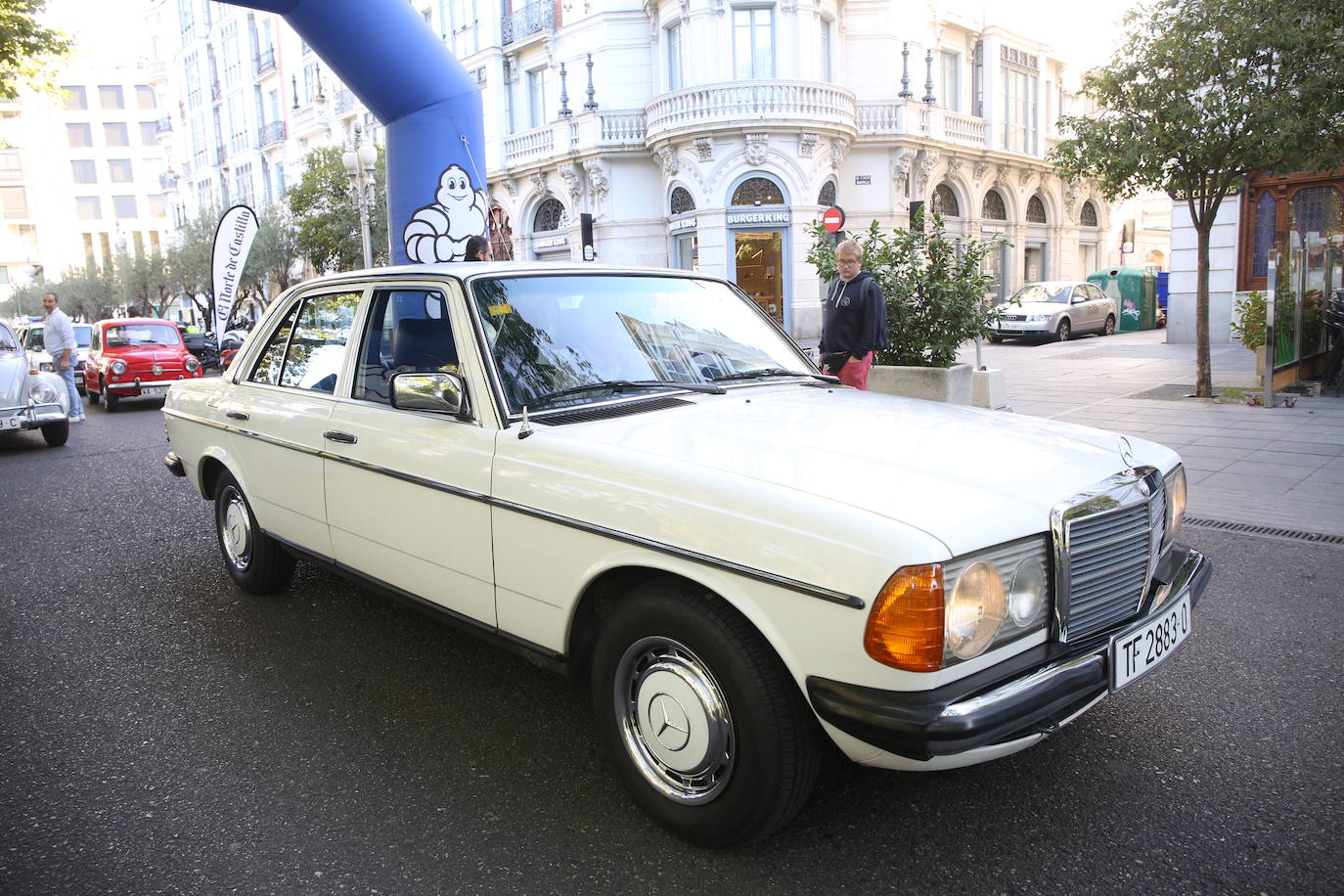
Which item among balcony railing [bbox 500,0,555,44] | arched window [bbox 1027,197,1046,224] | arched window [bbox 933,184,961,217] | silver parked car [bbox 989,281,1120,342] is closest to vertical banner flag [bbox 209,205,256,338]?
silver parked car [bbox 989,281,1120,342]

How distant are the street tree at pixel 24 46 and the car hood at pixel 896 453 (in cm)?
1717

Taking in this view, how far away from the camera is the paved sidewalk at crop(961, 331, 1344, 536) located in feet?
21.2

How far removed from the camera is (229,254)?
15906mm

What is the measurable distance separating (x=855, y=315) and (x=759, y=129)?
65.4ft

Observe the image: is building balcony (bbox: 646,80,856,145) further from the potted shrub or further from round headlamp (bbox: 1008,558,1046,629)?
round headlamp (bbox: 1008,558,1046,629)

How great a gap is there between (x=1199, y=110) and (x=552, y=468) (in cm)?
1048

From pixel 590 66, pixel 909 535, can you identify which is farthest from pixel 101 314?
pixel 909 535

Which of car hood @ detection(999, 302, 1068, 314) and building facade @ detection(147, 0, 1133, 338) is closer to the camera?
car hood @ detection(999, 302, 1068, 314)

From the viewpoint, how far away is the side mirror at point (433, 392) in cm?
313

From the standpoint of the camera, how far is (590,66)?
95.9 feet

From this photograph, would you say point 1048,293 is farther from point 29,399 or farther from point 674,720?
point 674,720

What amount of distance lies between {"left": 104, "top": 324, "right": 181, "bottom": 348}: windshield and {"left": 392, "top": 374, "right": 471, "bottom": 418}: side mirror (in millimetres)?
15442

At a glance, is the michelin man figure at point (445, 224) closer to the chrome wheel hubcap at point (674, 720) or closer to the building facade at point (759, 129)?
the chrome wheel hubcap at point (674, 720)

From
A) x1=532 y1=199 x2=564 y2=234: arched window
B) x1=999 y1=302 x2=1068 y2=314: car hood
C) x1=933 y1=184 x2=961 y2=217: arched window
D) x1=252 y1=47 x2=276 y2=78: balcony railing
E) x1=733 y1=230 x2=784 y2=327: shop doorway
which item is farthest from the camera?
x1=252 y1=47 x2=276 y2=78: balcony railing
